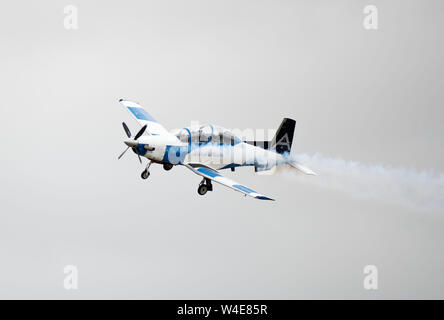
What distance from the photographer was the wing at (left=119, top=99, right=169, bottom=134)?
3772 cm

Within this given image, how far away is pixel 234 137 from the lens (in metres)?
36.7

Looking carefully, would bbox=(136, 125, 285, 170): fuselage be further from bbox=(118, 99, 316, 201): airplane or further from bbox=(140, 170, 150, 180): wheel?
bbox=(140, 170, 150, 180): wheel

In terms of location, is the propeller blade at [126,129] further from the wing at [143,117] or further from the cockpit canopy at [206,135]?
the cockpit canopy at [206,135]

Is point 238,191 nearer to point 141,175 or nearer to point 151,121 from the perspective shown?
point 141,175

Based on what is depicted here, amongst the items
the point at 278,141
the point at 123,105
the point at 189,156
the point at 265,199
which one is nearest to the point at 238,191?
the point at 265,199

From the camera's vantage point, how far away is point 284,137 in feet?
125

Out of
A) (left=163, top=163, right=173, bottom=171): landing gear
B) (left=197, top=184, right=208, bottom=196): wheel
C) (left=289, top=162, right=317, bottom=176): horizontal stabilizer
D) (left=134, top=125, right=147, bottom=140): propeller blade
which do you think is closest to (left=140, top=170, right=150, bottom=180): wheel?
(left=163, top=163, right=173, bottom=171): landing gear

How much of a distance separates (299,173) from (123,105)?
9693 millimetres

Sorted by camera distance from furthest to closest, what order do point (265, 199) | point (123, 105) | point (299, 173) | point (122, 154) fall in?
1. point (123, 105)
2. point (299, 173)
3. point (122, 154)
4. point (265, 199)

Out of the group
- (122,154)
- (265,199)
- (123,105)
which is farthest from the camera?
(123,105)

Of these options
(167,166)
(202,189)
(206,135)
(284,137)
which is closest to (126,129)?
(167,166)

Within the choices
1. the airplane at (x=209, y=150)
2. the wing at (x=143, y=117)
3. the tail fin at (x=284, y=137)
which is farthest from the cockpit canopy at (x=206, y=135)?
the tail fin at (x=284, y=137)

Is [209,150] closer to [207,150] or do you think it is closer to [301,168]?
[207,150]

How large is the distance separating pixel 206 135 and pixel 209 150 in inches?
27.3
